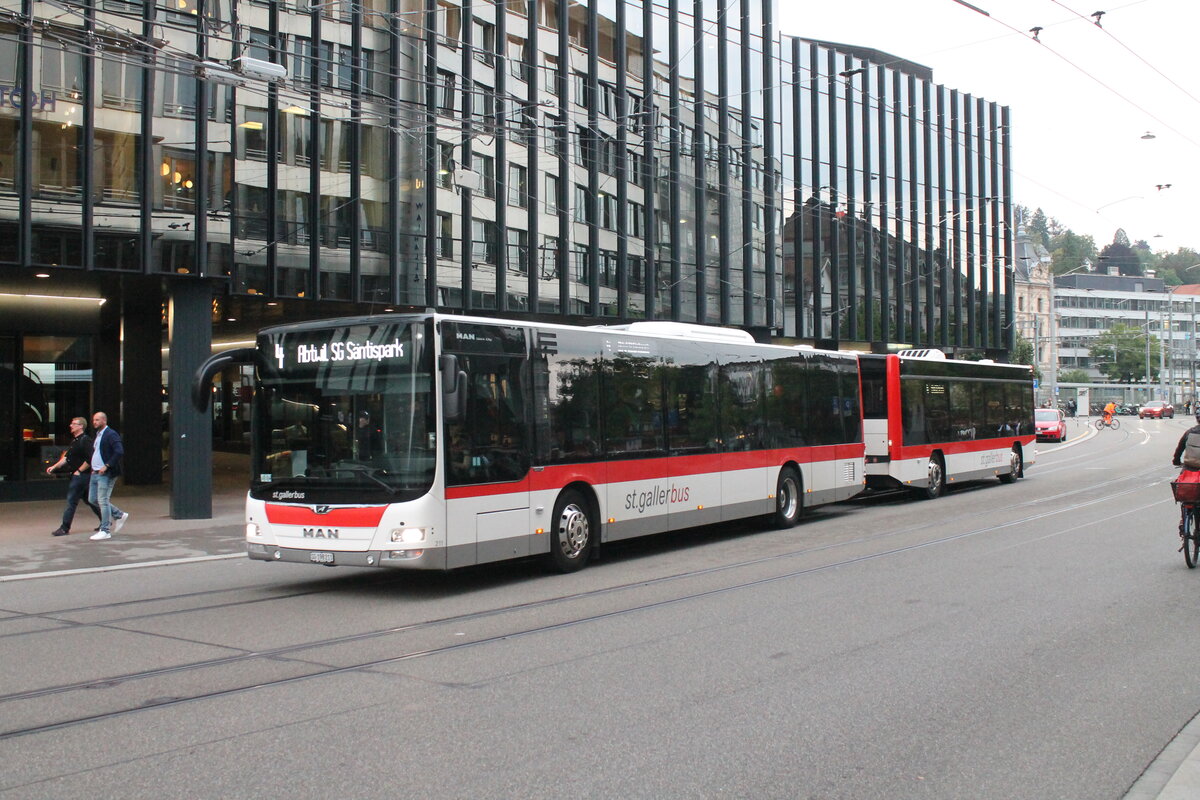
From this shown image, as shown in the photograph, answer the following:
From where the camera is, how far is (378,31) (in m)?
21.1

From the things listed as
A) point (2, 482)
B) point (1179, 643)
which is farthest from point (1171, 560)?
point (2, 482)

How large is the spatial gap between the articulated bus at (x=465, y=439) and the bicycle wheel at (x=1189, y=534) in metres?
5.74

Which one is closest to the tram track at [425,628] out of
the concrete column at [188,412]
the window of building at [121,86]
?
the concrete column at [188,412]

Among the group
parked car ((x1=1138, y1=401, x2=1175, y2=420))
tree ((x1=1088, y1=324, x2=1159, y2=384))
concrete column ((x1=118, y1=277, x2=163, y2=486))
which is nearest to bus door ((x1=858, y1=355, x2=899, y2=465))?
concrete column ((x1=118, y1=277, x2=163, y2=486))

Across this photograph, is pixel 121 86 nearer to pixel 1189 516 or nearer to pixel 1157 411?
pixel 1189 516

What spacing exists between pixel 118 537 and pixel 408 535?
8.03 m

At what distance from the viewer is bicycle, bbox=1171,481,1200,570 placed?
38.2 ft

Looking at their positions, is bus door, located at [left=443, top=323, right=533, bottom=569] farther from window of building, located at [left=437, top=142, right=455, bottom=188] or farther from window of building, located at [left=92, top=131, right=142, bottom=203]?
window of building, located at [left=437, top=142, right=455, bottom=188]

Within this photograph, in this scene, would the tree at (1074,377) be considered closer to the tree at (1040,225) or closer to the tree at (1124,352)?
the tree at (1124,352)

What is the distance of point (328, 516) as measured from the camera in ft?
34.1

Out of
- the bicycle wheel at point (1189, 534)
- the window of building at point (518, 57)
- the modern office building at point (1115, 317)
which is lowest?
the bicycle wheel at point (1189, 534)

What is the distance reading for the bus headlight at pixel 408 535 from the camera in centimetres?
1008

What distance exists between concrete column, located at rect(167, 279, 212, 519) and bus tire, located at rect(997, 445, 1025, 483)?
60.4 ft

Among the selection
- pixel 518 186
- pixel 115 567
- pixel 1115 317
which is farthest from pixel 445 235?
pixel 1115 317
